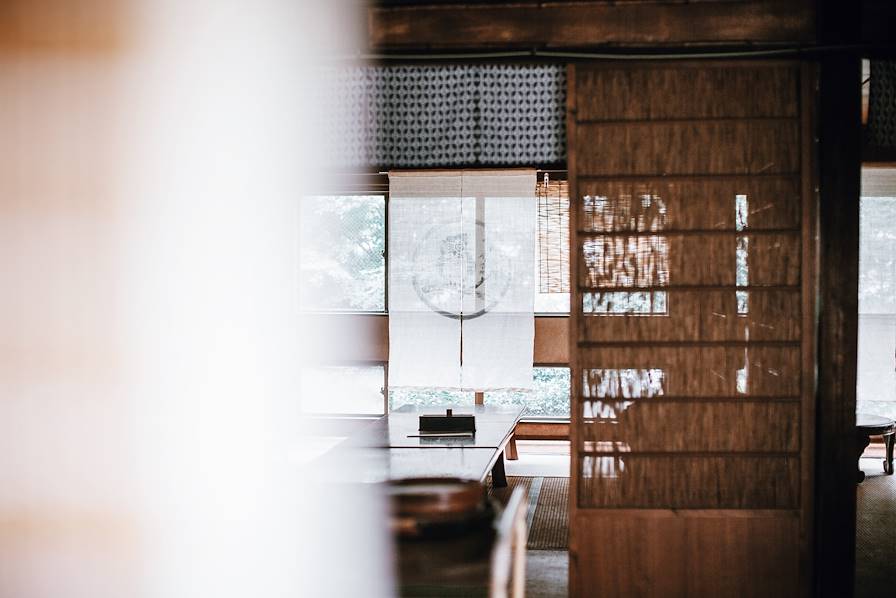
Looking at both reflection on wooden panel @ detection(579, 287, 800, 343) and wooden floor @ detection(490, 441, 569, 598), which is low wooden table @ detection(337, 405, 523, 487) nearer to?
wooden floor @ detection(490, 441, 569, 598)

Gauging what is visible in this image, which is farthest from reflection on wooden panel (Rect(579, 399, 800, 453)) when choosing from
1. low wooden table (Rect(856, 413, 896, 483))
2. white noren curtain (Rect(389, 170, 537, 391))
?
white noren curtain (Rect(389, 170, 537, 391))

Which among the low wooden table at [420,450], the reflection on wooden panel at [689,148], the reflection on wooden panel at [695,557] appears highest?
the reflection on wooden panel at [689,148]

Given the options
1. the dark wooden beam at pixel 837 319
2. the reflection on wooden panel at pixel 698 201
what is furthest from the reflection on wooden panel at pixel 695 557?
the reflection on wooden panel at pixel 698 201

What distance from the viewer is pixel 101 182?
3109 mm

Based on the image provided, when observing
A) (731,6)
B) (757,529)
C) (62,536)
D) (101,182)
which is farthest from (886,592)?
(101,182)

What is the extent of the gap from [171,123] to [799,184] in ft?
8.05

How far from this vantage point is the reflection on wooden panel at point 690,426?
2.95 m

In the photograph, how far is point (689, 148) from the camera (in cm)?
296

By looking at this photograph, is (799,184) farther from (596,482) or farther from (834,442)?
(596,482)

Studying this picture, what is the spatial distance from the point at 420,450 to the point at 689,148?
1.78m

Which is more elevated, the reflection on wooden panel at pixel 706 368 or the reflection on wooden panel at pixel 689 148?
the reflection on wooden panel at pixel 689 148

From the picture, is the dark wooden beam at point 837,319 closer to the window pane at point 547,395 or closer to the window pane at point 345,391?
the window pane at point 547,395

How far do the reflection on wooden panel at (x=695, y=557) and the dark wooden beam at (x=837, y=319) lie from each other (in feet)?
0.44

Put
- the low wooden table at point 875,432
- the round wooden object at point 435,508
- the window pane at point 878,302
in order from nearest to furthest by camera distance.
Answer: the round wooden object at point 435,508, the low wooden table at point 875,432, the window pane at point 878,302
